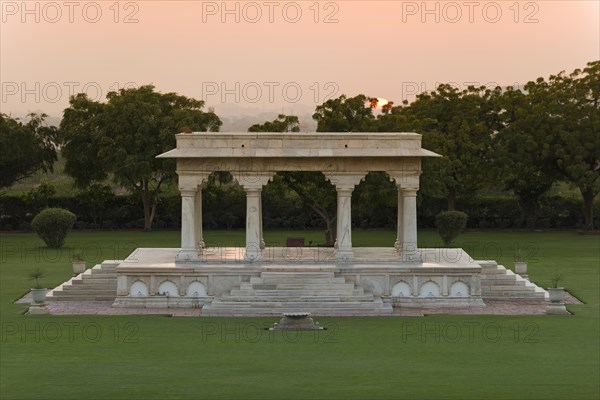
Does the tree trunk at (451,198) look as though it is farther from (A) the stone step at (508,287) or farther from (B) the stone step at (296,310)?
(B) the stone step at (296,310)

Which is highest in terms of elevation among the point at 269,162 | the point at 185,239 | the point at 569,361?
the point at 269,162

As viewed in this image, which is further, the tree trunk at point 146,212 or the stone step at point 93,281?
the tree trunk at point 146,212

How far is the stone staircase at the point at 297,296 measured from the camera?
3073 centimetres

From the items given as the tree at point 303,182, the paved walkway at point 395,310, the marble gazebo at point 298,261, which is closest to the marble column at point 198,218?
the marble gazebo at point 298,261

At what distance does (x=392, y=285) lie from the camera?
3219cm

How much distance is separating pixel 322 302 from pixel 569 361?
9.18 metres

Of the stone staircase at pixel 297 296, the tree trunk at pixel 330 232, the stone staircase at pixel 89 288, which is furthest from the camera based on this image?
the tree trunk at pixel 330 232

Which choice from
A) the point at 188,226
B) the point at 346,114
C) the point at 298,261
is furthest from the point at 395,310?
the point at 346,114

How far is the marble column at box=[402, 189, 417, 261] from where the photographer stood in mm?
32844

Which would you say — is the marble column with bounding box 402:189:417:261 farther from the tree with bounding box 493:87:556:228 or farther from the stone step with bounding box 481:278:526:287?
the tree with bounding box 493:87:556:228

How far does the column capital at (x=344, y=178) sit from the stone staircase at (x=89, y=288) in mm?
6811

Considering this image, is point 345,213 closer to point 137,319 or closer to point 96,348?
point 137,319

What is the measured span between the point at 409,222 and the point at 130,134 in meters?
27.4

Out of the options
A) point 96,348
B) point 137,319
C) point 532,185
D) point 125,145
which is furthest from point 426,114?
point 96,348
